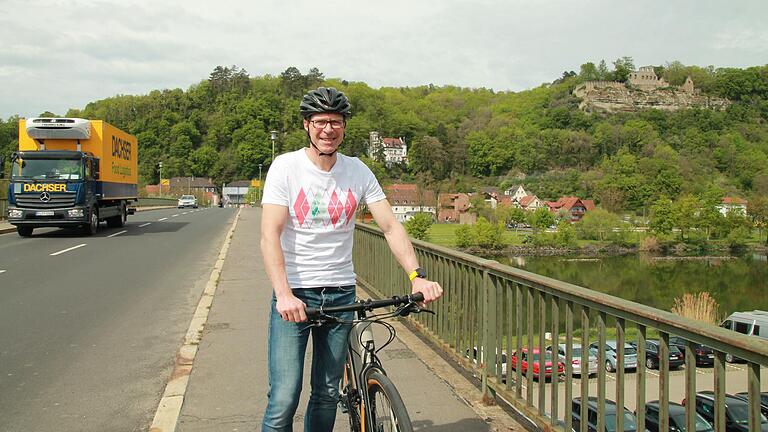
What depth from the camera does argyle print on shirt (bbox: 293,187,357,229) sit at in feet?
9.56

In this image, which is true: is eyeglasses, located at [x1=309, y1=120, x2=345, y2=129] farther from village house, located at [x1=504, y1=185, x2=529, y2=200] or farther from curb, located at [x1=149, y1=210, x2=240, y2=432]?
village house, located at [x1=504, y1=185, x2=529, y2=200]

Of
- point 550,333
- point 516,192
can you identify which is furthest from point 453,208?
point 550,333

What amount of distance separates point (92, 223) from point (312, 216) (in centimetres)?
1951

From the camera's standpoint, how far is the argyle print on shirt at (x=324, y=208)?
291 cm

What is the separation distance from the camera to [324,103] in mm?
2973

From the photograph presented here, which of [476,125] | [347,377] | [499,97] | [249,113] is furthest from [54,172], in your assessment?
[499,97]

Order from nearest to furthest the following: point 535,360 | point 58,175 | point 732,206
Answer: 1. point 535,360
2. point 58,175
3. point 732,206

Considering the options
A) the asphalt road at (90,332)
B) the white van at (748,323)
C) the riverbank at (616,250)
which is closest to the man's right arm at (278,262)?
the asphalt road at (90,332)

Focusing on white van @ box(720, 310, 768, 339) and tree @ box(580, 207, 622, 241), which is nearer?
white van @ box(720, 310, 768, 339)

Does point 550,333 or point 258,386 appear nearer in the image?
point 550,333

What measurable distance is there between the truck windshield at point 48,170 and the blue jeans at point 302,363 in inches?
730

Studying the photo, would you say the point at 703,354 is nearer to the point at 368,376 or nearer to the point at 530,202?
the point at 368,376

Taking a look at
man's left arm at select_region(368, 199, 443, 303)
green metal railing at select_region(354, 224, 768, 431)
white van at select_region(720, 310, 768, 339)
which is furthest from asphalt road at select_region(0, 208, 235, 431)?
white van at select_region(720, 310, 768, 339)

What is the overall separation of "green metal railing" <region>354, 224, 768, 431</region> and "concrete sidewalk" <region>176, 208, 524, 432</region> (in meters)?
0.20
